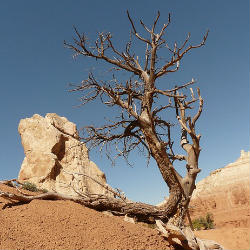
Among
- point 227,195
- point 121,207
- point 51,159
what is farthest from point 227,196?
point 121,207

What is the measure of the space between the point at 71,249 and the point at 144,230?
1588mm

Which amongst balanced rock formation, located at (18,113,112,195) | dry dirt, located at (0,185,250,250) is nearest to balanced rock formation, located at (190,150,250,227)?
balanced rock formation, located at (18,113,112,195)

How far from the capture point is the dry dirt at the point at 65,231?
421 cm

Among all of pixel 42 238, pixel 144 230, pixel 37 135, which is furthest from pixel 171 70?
pixel 37 135

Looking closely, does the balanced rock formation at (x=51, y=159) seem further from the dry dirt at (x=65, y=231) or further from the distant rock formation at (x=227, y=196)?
the distant rock formation at (x=227, y=196)

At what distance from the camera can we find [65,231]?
4.65 m

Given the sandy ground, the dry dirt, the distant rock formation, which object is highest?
the distant rock formation

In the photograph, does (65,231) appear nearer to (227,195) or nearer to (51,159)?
(51,159)

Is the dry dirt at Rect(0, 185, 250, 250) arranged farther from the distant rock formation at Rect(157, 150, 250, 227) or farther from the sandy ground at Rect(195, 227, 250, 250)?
the distant rock formation at Rect(157, 150, 250, 227)

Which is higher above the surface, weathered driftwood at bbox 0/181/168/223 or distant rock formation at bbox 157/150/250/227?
distant rock formation at bbox 157/150/250/227

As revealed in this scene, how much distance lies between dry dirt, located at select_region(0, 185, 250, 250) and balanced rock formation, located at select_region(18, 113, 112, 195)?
1243 centimetres

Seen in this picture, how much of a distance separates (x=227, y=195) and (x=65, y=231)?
4569cm

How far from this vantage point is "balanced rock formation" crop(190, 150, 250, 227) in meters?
40.2

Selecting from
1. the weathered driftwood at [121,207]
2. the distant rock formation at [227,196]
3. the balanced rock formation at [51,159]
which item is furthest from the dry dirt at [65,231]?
the distant rock formation at [227,196]
